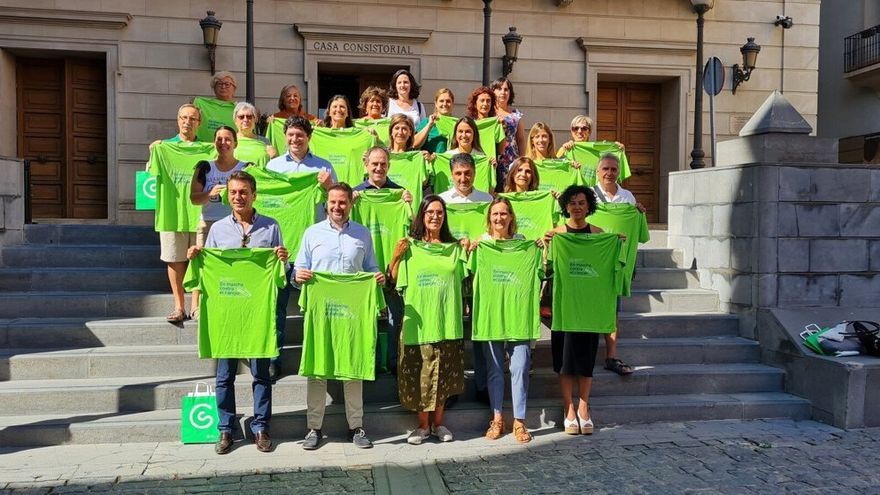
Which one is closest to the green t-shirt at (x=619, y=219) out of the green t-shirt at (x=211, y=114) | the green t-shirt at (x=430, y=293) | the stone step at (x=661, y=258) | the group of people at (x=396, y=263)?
the group of people at (x=396, y=263)

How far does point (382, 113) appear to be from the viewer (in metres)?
9.09

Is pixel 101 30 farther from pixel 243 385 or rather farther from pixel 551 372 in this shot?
pixel 551 372

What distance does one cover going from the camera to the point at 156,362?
7023 millimetres

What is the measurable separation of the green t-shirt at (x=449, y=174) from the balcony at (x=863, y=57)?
→ 50.5 feet

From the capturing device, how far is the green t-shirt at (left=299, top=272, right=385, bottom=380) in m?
6.14

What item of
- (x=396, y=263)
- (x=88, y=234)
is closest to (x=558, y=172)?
(x=396, y=263)

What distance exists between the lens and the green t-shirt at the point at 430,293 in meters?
6.32

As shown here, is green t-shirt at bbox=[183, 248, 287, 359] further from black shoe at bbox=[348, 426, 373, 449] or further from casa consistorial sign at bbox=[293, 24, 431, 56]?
casa consistorial sign at bbox=[293, 24, 431, 56]

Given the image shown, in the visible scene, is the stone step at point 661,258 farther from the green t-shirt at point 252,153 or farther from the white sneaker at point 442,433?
the green t-shirt at point 252,153

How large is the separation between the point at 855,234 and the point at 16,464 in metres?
8.21

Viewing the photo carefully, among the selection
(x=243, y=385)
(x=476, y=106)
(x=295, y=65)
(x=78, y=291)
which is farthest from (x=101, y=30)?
(x=243, y=385)

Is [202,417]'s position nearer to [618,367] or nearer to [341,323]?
[341,323]

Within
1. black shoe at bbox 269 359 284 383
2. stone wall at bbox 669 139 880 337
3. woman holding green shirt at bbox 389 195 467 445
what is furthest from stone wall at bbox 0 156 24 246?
stone wall at bbox 669 139 880 337

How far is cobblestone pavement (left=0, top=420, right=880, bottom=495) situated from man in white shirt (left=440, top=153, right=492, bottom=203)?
7.54 feet
